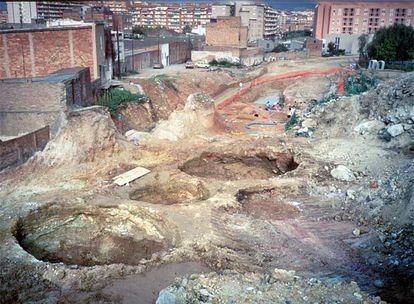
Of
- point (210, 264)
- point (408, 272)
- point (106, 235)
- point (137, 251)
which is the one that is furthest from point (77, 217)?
point (408, 272)

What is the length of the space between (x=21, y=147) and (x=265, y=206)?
8.16 metres

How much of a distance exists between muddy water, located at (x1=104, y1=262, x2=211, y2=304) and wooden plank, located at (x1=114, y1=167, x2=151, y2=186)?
A: 5086 mm

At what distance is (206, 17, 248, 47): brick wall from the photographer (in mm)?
49688

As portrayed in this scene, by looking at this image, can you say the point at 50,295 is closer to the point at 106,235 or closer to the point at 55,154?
the point at 106,235

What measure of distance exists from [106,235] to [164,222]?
5.81 feet

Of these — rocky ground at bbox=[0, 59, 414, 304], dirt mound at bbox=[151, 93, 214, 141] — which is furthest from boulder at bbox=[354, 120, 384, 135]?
dirt mound at bbox=[151, 93, 214, 141]

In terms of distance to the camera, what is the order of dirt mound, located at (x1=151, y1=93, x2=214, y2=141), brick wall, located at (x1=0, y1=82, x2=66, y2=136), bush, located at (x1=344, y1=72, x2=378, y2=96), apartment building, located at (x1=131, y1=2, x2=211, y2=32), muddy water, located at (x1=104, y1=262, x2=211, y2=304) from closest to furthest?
muddy water, located at (x1=104, y1=262, x2=211, y2=304), brick wall, located at (x1=0, y1=82, x2=66, y2=136), dirt mound, located at (x1=151, y1=93, x2=214, y2=141), bush, located at (x1=344, y1=72, x2=378, y2=96), apartment building, located at (x1=131, y1=2, x2=211, y2=32)

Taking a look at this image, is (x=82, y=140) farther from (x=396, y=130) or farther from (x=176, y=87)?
(x=176, y=87)

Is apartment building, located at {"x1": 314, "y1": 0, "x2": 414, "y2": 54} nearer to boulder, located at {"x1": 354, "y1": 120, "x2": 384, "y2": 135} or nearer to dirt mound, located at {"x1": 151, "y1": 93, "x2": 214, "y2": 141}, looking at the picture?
dirt mound, located at {"x1": 151, "y1": 93, "x2": 214, "y2": 141}

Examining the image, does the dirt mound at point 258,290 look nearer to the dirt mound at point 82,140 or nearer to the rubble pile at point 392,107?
the dirt mound at point 82,140


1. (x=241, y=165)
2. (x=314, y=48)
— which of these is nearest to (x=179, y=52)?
(x=314, y=48)

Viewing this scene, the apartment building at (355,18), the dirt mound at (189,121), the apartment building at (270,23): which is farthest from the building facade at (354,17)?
the dirt mound at (189,121)

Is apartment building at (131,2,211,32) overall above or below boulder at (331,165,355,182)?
above

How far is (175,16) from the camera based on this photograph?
8406 cm
